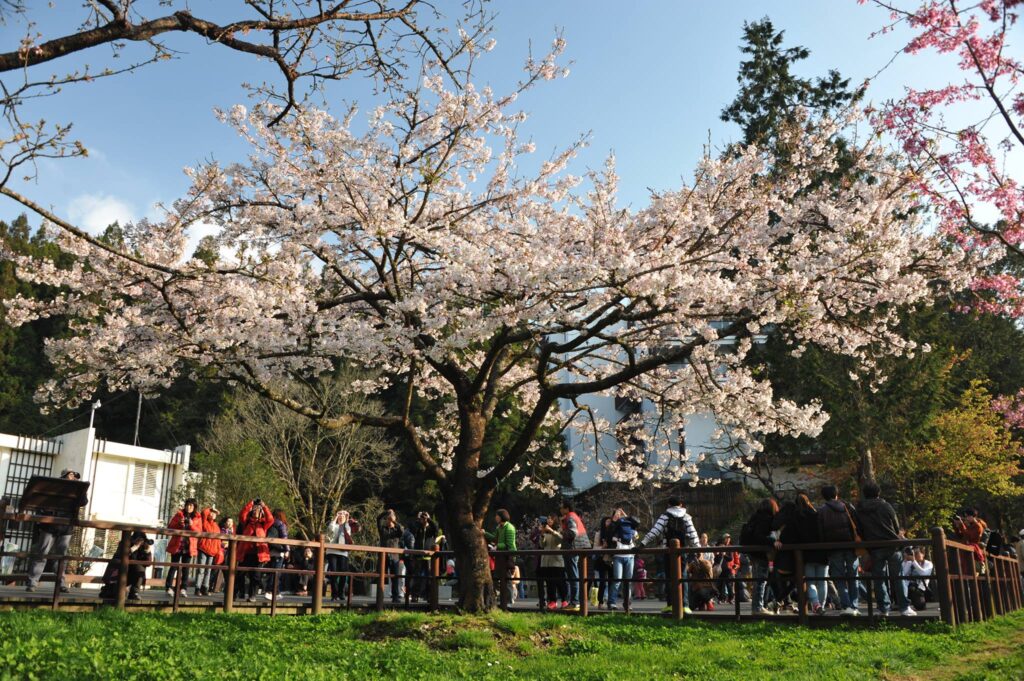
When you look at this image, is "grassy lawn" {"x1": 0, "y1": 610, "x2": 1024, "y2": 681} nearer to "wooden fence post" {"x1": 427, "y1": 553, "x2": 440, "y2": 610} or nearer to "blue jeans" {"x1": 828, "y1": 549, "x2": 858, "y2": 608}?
"blue jeans" {"x1": 828, "y1": 549, "x2": 858, "y2": 608}

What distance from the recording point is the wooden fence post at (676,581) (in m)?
11.1

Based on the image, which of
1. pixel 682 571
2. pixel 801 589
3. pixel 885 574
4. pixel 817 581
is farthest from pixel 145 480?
pixel 885 574

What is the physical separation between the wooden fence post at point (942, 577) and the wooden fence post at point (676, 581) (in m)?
3.22

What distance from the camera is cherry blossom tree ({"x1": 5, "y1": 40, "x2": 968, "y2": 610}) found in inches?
429

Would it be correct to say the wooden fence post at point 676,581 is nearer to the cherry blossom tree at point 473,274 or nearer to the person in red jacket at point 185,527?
the cherry blossom tree at point 473,274

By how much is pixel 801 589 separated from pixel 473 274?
589 centimetres

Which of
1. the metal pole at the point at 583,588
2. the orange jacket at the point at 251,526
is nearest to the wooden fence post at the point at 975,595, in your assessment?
the metal pole at the point at 583,588

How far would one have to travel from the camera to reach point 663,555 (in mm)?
14828

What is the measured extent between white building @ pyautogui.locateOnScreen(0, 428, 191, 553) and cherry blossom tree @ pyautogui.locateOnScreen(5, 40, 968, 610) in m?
15.9

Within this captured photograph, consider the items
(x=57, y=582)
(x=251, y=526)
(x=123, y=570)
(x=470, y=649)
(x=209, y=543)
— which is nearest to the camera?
(x=470, y=649)

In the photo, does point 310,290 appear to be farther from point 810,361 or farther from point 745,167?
point 810,361

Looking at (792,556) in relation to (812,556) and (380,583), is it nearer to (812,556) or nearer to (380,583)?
(812,556)

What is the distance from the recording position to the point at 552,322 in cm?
1163

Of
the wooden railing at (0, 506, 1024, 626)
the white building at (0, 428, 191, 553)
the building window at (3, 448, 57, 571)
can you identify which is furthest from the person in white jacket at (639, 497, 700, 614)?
the building window at (3, 448, 57, 571)
